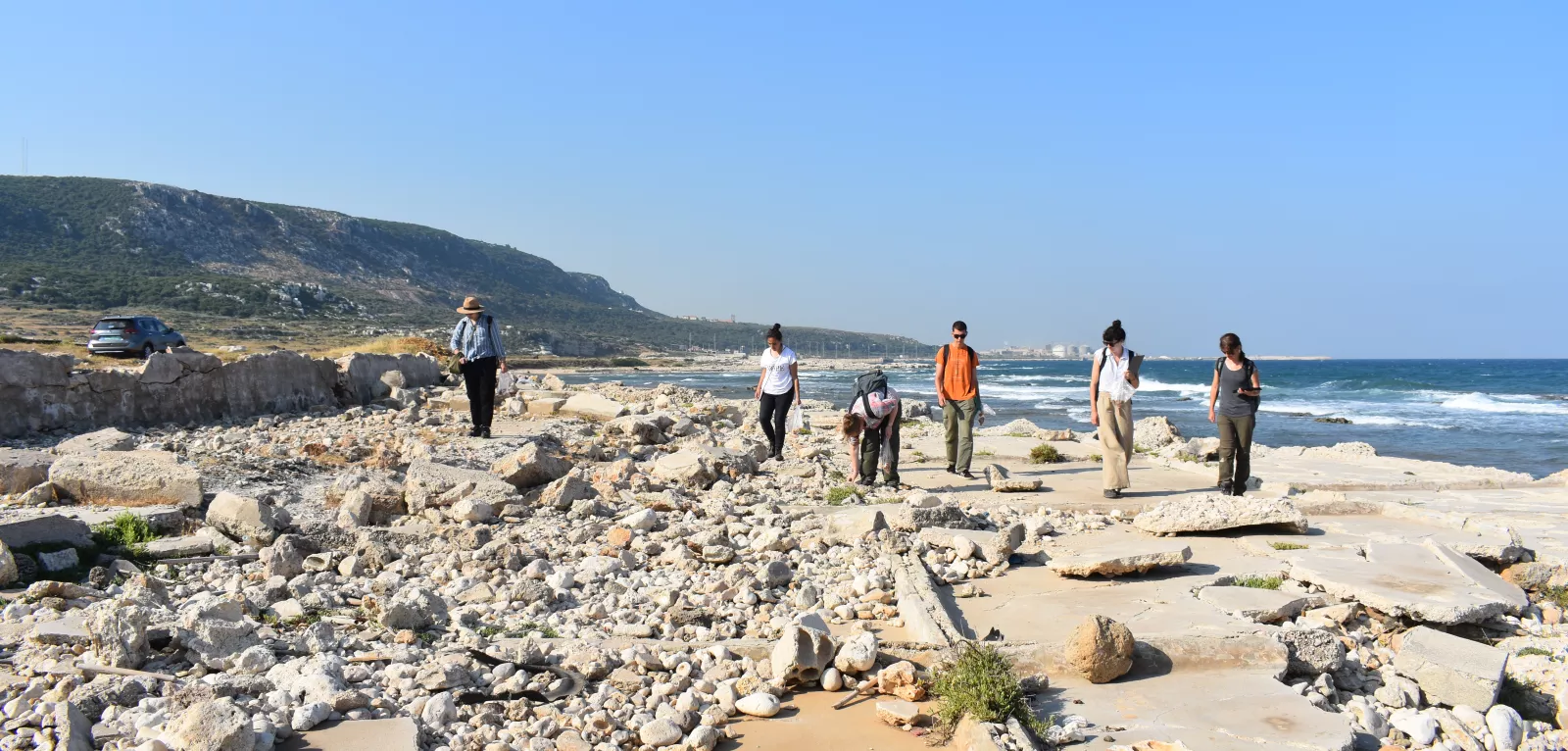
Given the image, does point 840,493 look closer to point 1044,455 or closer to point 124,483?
point 1044,455

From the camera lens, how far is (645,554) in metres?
6.39

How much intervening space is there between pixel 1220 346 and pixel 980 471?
3.08 m

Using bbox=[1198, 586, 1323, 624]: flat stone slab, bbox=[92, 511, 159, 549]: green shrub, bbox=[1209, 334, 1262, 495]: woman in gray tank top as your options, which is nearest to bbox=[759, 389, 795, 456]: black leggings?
bbox=[1209, 334, 1262, 495]: woman in gray tank top

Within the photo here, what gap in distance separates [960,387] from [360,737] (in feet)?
23.6

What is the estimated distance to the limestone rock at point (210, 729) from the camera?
3.14 m

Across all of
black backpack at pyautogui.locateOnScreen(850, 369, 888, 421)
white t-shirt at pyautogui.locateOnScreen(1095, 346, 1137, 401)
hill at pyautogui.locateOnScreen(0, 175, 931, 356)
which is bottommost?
black backpack at pyautogui.locateOnScreen(850, 369, 888, 421)

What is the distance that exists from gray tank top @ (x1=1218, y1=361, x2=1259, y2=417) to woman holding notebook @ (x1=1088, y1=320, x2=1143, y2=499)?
813 millimetres

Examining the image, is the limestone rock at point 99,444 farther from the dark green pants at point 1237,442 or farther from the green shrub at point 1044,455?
the dark green pants at point 1237,442

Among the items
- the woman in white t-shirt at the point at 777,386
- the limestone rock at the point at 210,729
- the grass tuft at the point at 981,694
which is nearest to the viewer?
the limestone rock at the point at 210,729

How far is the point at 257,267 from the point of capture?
3642 inches

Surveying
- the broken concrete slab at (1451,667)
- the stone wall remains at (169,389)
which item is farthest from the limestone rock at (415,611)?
the stone wall remains at (169,389)

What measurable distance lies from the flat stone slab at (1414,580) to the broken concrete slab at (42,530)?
767 cm

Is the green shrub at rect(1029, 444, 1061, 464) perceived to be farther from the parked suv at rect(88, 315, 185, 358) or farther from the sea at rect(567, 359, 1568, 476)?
the parked suv at rect(88, 315, 185, 358)

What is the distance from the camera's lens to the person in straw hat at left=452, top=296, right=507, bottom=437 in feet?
35.1
